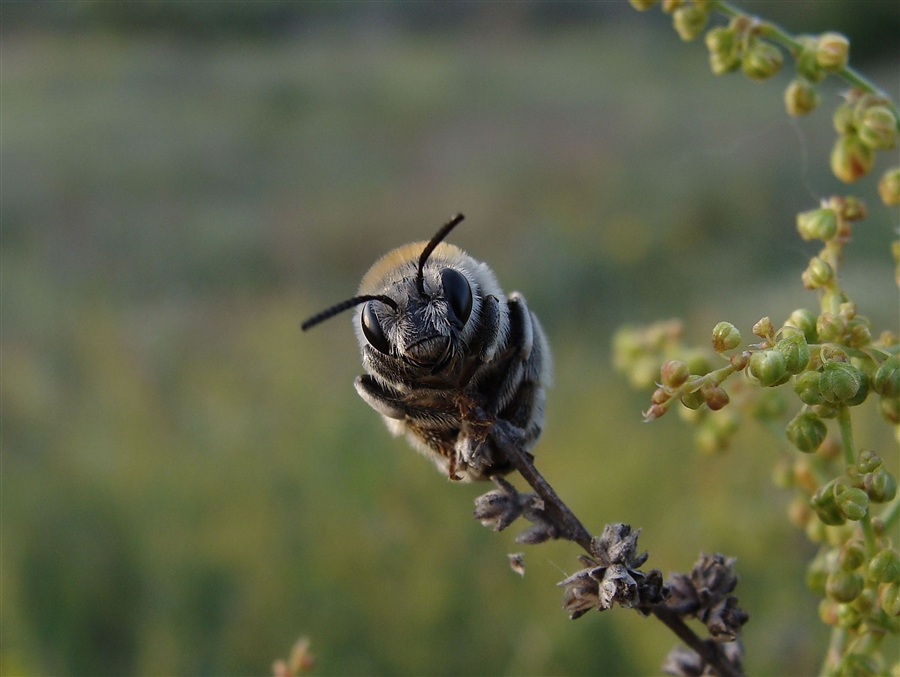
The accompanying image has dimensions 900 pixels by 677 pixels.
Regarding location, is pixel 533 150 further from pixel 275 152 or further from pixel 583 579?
pixel 583 579

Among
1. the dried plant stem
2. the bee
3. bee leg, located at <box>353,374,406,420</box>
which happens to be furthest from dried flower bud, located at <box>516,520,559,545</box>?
bee leg, located at <box>353,374,406,420</box>

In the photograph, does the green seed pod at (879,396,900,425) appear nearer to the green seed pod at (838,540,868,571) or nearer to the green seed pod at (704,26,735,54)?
the green seed pod at (838,540,868,571)

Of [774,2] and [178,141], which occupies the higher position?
[774,2]

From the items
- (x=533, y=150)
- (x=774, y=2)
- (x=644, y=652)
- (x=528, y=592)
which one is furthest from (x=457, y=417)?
(x=774, y=2)

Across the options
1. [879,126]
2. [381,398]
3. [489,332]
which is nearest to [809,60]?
[879,126]

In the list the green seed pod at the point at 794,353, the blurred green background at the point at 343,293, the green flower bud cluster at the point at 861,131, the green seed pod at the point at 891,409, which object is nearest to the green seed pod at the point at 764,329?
the green seed pod at the point at 794,353

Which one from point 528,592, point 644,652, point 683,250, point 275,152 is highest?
point 644,652
